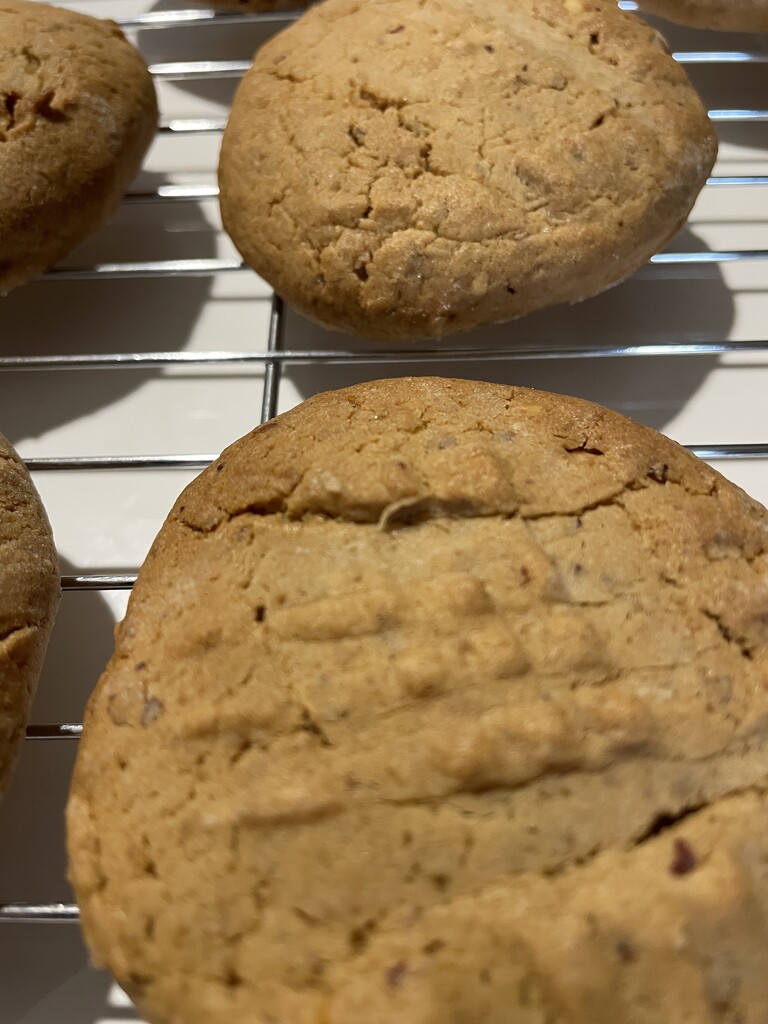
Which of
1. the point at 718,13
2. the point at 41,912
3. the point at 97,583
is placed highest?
the point at 718,13

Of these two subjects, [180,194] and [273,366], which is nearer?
[273,366]

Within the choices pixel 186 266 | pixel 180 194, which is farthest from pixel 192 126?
pixel 186 266

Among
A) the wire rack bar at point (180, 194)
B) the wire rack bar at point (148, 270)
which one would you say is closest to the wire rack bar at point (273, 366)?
the wire rack bar at point (148, 270)

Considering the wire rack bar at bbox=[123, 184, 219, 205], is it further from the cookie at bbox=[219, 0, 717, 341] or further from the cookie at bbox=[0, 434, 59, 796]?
the cookie at bbox=[0, 434, 59, 796]

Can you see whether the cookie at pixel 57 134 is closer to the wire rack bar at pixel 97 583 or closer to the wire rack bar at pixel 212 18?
the wire rack bar at pixel 212 18

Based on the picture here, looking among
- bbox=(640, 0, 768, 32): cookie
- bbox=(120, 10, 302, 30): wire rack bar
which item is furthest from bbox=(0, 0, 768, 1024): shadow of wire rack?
bbox=(120, 10, 302, 30): wire rack bar

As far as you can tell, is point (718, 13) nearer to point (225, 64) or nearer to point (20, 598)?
point (225, 64)
